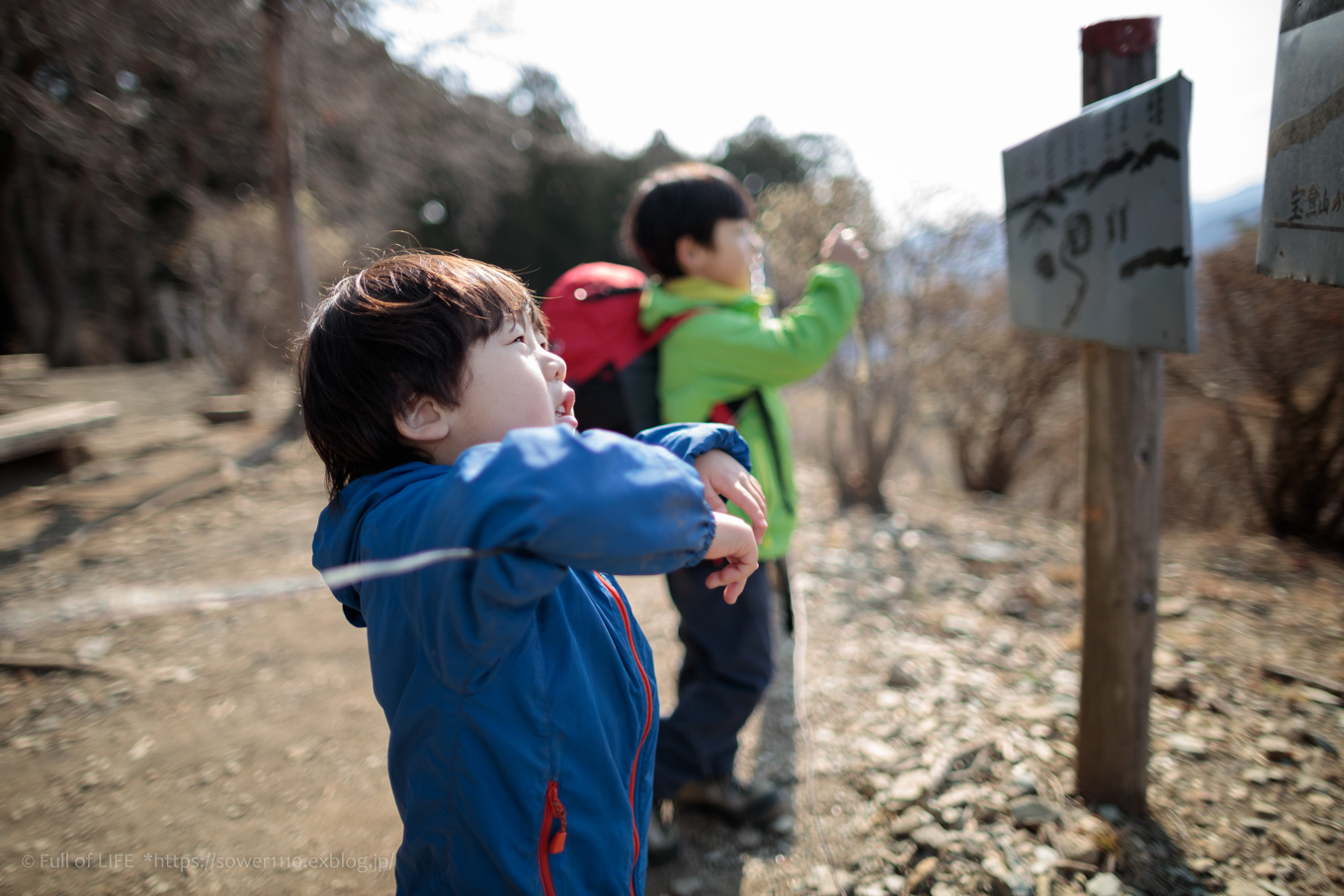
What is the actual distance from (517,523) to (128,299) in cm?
1582

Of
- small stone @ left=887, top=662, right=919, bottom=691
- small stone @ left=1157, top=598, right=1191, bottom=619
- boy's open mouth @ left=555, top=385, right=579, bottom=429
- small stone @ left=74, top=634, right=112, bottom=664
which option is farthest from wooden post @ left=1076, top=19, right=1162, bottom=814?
small stone @ left=74, top=634, right=112, bottom=664

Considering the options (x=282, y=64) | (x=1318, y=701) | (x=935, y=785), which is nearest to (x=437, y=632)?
(x=935, y=785)

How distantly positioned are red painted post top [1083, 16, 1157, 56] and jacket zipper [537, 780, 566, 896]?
1.88 metres

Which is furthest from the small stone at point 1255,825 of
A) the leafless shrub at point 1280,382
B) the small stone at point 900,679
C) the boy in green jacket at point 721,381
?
the leafless shrub at point 1280,382

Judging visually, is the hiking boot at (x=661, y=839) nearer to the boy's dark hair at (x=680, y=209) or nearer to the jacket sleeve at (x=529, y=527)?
the jacket sleeve at (x=529, y=527)

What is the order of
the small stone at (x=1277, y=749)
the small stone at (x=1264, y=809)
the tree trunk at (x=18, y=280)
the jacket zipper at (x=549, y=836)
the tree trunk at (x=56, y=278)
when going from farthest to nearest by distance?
1. the tree trunk at (x=56, y=278)
2. the tree trunk at (x=18, y=280)
3. the small stone at (x=1277, y=749)
4. the small stone at (x=1264, y=809)
5. the jacket zipper at (x=549, y=836)

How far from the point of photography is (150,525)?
4.09 meters

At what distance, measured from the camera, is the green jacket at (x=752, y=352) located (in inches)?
67.1

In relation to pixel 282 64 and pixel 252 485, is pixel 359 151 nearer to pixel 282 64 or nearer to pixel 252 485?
pixel 282 64

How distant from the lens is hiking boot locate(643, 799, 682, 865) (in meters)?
1.71

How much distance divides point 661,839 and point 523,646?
1.12 metres

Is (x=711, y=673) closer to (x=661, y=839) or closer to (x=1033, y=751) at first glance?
(x=661, y=839)

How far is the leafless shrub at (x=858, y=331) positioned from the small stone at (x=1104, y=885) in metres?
3.30

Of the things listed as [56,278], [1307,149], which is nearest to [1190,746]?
[1307,149]
